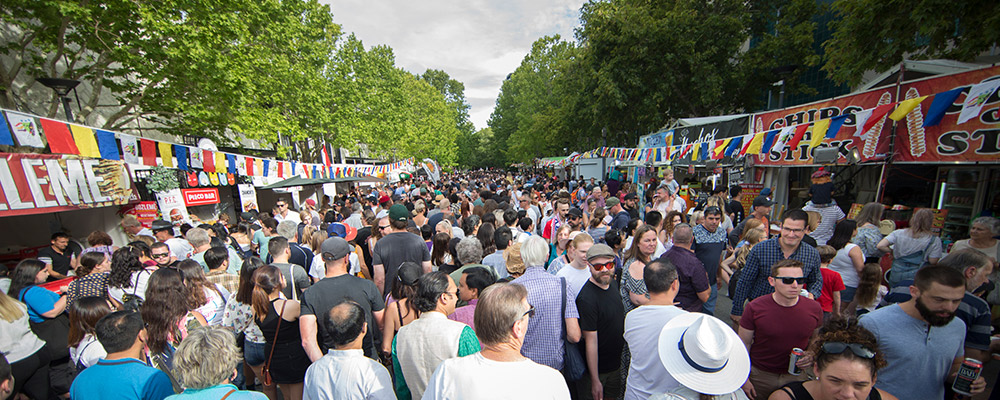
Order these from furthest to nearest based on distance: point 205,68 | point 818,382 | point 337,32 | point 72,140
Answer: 1. point 337,32
2. point 205,68
3. point 72,140
4. point 818,382

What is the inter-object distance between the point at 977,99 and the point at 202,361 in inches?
346

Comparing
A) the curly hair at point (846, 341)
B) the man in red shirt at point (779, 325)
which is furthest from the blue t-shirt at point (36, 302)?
the man in red shirt at point (779, 325)

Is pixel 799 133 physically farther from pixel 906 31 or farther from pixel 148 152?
pixel 148 152

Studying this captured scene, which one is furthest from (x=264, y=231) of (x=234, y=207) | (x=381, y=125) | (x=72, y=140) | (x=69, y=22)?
(x=381, y=125)

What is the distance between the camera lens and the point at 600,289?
107 inches

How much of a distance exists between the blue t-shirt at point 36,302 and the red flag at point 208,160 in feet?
18.7

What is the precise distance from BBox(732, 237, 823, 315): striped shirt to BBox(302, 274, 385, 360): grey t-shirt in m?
3.56

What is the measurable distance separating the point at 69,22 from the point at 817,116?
16.6 meters

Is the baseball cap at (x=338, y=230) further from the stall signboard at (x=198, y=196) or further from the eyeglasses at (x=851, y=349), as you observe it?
the stall signboard at (x=198, y=196)

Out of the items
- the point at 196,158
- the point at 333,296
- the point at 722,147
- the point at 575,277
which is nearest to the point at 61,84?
the point at 196,158

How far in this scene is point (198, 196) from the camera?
10625 millimetres

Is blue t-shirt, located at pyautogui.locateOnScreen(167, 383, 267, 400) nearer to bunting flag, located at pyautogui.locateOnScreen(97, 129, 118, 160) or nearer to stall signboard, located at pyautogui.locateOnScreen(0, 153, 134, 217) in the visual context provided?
bunting flag, located at pyautogui.locateOnScreen(97, 129, 118, 160)

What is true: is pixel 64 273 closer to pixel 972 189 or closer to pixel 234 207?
pixel 234 207

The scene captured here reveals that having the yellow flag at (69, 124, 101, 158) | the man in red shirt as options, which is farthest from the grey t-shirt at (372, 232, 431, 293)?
the yellow flag at (69, 124, 101, 158)
